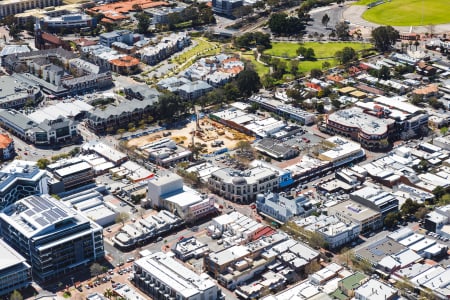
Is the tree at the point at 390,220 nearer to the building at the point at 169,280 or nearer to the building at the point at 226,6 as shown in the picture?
the building at the point at 169,280

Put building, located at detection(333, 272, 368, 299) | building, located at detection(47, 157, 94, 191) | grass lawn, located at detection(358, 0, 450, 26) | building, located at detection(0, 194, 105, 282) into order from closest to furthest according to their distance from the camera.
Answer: building, located at detection(333, 272, 368, 299) < building, located at detection(0, 194, 105, 282) < building, located at detection(47, 157, 94, 191) < grass lawn, located at detection(358, 0, 450, 26)

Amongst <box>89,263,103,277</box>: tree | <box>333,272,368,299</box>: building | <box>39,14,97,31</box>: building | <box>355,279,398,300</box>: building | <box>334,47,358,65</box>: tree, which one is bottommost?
<box>89,263,103,277</box>: tree

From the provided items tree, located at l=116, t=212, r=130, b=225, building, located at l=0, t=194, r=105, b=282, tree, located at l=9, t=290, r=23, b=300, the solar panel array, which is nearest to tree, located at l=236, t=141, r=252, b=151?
tree, located at l=116, t=212, r=130, b=225

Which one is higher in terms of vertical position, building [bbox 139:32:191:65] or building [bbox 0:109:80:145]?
building [bbox 139:32:191:65]

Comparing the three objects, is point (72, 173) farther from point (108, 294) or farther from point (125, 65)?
point (125, 65)

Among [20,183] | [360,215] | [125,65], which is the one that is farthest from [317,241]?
[125,65]

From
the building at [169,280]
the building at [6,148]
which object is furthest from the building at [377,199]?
the building at [6,148]

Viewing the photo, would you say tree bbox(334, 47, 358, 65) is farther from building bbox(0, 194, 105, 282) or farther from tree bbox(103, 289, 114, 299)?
tree bbox(103, 289, 114, 299)
